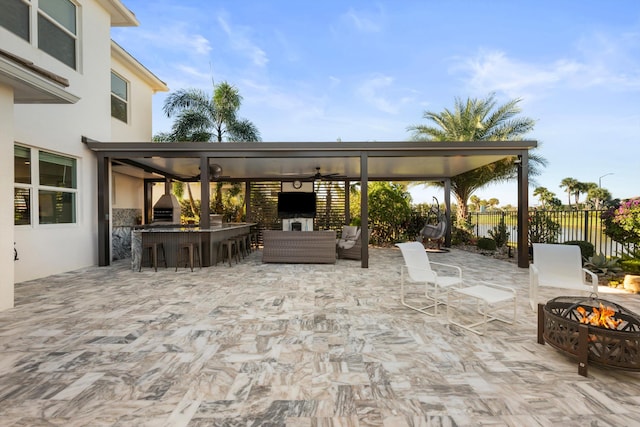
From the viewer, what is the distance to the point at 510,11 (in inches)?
328

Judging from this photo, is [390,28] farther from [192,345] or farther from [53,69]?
[192,345]

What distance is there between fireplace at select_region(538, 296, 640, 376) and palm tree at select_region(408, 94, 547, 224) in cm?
993

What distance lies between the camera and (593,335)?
2.32 metres

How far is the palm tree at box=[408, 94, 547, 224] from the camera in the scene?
38.1 feet

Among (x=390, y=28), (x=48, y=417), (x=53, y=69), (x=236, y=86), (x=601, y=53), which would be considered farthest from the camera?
(x=236, y=86)

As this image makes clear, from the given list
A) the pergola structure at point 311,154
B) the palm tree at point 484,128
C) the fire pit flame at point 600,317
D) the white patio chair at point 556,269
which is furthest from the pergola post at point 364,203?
the palm tree at point 484,128

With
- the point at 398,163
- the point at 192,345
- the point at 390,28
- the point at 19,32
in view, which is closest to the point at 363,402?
the point at 192,345

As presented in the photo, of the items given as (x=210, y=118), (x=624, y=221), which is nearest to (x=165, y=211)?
(x=210, y=118)

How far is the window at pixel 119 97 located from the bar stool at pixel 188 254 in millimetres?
5222

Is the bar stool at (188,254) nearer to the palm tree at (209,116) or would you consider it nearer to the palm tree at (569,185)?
the palm tree at (209,116)

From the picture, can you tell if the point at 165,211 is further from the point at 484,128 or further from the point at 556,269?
the point at 484,128

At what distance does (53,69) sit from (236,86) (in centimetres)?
775

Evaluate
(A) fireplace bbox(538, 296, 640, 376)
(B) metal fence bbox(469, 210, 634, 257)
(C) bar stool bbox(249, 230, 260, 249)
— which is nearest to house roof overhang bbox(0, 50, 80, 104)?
(A) fireplace bbox(538, 296, 640, 376)

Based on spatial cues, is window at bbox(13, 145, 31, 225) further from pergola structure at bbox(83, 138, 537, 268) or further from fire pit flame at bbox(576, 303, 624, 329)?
fire pit flame at bbox(576, 303, 624, 329)
